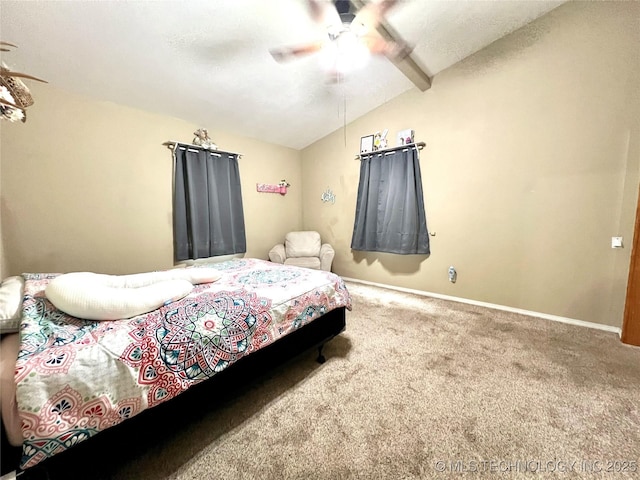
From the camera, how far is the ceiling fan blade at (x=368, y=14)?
157 cm

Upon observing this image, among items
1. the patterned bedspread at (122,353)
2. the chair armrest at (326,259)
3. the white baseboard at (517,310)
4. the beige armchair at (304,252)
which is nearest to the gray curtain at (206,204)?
the beige armchair at (304,252)

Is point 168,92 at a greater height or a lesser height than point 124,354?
greater

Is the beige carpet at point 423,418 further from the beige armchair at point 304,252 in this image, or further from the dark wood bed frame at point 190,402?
the beige armchair at point 304,252

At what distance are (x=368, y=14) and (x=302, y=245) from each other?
286 cm

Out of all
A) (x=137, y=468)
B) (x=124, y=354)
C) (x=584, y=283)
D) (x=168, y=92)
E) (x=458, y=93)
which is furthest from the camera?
(x=458, y=93)

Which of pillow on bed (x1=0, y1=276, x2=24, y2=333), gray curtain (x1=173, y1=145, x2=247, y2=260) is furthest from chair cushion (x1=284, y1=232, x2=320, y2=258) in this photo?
pillow on bed (x1=0, y1=276, x2=24, y2=333)

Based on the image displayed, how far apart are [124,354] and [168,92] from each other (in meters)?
2.59

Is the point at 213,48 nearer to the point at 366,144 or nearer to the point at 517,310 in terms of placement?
the point at 366,144

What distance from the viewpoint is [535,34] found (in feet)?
7.61

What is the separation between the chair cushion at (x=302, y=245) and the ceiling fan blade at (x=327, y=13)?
2725 millimetres

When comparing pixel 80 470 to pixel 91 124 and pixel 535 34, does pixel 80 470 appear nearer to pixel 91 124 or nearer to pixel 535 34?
pixel 91 124

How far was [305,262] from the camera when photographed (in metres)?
3.64

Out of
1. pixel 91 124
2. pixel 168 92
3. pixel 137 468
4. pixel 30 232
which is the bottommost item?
pixel 137 468

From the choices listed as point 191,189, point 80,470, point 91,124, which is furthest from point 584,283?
point 91,124
